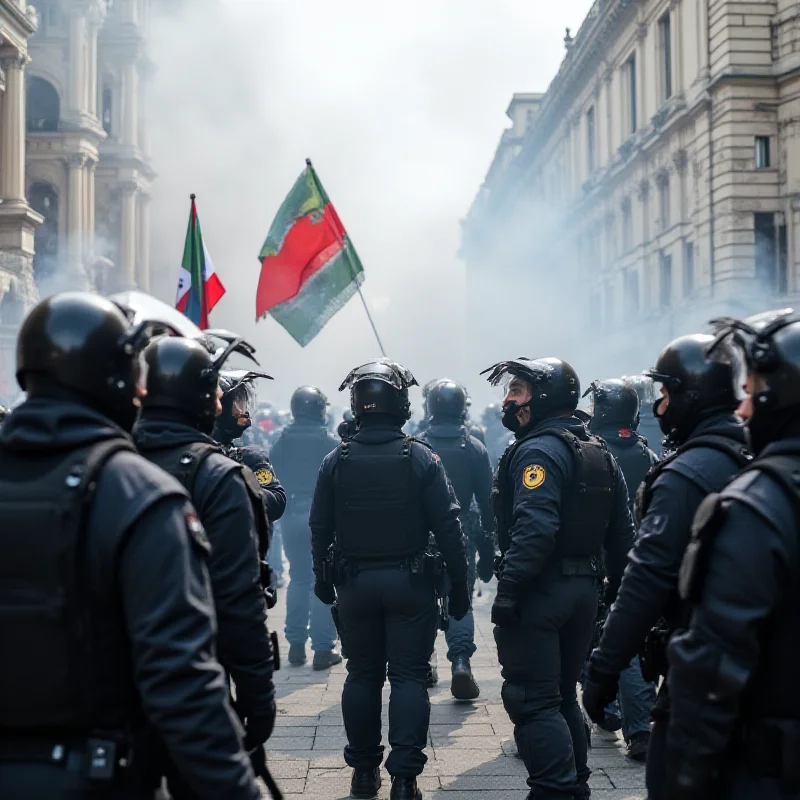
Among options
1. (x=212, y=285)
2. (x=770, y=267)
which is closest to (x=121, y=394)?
(x=212, y=285)

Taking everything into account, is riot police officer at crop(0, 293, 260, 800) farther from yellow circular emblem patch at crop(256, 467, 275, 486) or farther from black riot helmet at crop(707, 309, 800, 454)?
yellow circular emblem patch at crop(256, 467, 275, 486)

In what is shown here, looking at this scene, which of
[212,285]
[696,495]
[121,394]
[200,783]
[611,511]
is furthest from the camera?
[212,285]

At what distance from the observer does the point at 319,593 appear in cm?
564

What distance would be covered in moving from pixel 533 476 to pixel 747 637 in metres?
2.38

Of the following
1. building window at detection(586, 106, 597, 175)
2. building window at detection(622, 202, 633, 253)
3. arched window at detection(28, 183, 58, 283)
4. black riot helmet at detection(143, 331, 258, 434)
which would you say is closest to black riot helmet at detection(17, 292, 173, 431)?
black riot helmet at detection(143, 331, 258, 434)

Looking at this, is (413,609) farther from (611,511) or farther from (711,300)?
(711,300)

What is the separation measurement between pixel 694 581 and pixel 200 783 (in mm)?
1165

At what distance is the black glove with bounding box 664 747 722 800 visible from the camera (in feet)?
7.87

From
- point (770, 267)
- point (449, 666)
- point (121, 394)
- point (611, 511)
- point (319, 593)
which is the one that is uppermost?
point (770, 267)

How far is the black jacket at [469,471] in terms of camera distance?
7941 mm

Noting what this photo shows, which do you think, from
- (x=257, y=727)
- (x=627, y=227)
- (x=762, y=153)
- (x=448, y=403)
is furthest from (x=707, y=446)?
(x=627, y=227)

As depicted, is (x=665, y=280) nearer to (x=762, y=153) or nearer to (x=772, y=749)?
(x=762, y=153)

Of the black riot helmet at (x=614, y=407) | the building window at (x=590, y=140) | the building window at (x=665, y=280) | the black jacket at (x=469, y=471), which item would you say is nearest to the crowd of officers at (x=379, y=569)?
the black riot helmet at (x=614, y=407)

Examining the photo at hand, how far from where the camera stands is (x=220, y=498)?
333 cm
